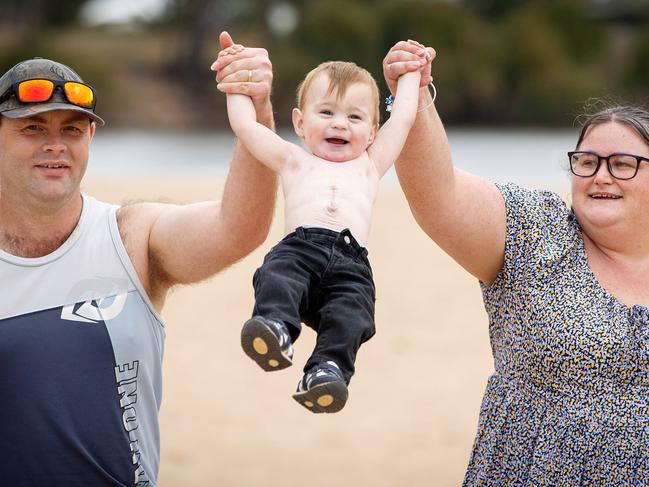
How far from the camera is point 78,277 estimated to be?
3.69m

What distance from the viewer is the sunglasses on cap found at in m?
3.56

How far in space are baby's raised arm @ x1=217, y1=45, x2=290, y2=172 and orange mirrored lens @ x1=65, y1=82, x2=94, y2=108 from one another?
0.50m

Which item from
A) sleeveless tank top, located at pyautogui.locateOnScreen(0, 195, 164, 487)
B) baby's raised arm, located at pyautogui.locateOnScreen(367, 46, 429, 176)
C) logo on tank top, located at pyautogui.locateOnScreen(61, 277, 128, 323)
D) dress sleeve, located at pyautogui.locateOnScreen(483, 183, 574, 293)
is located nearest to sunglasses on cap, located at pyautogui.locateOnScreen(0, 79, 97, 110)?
sleeveless tank top, located at pyautogui.locateOnScreen(0, 195, 164, 487)

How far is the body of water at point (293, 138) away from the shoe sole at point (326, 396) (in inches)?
633

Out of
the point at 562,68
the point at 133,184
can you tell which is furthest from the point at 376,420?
the point at 562,68

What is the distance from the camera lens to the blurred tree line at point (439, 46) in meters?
34.3

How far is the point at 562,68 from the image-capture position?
3475 cm

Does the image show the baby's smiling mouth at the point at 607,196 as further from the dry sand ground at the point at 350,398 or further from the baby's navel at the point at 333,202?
the dry sand ground at the point at 350,398

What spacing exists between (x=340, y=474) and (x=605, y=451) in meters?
4.99

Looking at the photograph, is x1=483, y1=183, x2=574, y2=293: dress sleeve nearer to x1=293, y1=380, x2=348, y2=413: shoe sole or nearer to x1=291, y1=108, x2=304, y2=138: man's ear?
x1=291, y1=108, x2=304, y2=138: man's ear

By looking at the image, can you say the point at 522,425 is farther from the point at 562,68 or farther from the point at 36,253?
the point at 562,68

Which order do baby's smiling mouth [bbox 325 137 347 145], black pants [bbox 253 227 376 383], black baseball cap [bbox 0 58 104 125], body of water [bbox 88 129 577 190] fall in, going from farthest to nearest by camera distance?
body of water [bbox 88 129 577 190], black baseball cap [bbox 0 58 104 125], baby's smiling mouth [bbox 325 137 347 145], black pants [bbox 253 227 376 383]

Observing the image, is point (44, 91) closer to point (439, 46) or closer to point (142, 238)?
point (142, 238)

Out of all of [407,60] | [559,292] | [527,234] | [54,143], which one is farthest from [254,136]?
[559,292]
